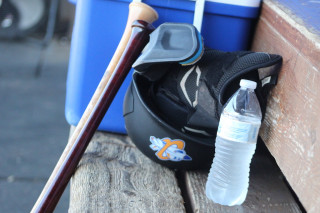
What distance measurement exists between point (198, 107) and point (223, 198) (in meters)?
0.22

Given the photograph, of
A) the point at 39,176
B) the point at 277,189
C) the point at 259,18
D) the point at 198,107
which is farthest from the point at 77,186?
the point at 39,176

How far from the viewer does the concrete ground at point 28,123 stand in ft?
9.20

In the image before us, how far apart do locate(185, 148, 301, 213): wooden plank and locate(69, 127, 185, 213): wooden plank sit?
4cm

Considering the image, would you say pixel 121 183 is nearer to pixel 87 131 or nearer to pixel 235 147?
pixel 87 131

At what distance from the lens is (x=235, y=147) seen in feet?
3.94

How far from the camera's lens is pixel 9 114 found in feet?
11.3

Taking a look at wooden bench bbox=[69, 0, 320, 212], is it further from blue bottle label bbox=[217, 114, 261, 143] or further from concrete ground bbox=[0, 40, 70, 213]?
concrete ground bbox=[0, 40, 70, 213]

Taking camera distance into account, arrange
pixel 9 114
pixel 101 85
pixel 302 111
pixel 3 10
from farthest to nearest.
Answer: pixel 3 10 → pixel 9 114 → pixel 101 85 → pixel 302 111

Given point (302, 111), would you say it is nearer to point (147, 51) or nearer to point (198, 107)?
point (198, 107)

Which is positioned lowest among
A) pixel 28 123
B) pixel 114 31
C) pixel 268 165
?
pixel 28 123

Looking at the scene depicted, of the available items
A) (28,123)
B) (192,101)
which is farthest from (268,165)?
(28,123)

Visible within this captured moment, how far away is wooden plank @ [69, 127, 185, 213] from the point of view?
3.65ft

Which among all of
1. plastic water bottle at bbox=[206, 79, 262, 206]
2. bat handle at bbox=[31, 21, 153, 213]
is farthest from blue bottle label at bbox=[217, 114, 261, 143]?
bat handle at bbox=[31, 21, 153, 213]

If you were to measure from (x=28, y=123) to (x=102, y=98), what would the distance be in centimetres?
222
